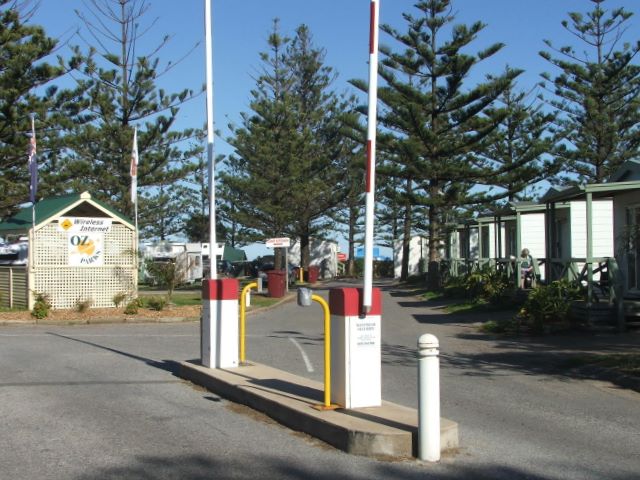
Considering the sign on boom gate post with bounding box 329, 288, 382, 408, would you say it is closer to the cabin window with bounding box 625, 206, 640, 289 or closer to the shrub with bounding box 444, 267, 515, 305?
the cabin window with bounding box 625, 206, 640, 289

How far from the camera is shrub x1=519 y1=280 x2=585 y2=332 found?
644 inches

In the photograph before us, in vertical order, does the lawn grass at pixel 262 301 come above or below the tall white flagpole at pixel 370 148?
below

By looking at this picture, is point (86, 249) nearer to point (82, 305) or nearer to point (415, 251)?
point (82, 305)

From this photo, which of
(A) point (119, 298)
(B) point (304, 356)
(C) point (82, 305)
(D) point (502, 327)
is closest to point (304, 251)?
(A) point (119, 298)

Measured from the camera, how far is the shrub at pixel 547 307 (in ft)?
53.7

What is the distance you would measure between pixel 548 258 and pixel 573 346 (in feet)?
20.8

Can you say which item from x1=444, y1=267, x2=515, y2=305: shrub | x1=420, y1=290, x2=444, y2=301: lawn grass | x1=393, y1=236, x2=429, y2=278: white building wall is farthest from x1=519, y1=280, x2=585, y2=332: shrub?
x1=393, y1=236, x2=429, y2=278: white building wall

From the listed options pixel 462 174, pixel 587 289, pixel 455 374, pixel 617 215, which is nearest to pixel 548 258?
pixel 617 215

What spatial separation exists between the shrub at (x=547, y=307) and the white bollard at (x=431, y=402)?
1067cm

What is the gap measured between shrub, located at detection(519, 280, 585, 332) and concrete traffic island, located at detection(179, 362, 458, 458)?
333 inches

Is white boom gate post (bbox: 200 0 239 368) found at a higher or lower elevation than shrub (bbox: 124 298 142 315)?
higher

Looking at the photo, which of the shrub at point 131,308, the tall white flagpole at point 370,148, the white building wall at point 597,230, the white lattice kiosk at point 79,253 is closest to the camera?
the tall white flagpole at point 370,148

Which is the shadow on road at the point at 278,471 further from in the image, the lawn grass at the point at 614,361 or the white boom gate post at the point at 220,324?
the lawn grass at the point at 614,361

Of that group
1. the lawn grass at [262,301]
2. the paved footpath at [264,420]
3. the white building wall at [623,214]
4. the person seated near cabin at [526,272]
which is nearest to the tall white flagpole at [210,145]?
the paved footpath at [264,420]
